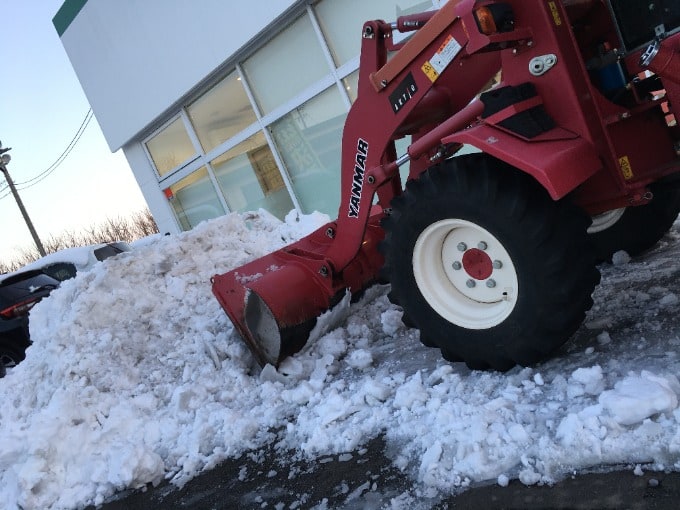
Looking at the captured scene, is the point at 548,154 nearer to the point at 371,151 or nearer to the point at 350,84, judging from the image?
the point at 371,151

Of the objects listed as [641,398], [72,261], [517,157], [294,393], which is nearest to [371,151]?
[517,157]

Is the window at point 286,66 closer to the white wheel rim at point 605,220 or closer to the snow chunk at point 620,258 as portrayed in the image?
the white wheel rim at point 605,220

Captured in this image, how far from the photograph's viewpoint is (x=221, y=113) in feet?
35.9

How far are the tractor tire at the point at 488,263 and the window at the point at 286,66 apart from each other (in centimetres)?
619

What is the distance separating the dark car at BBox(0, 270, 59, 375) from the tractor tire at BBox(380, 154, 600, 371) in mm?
6688

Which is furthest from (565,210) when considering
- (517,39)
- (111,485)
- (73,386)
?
(73,386)

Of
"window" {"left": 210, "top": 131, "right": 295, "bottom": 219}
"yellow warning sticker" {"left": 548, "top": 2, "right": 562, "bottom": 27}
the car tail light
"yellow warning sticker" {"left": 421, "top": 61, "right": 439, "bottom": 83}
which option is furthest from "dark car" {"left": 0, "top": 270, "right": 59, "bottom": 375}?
"yellow warning sticker" {"left": 548, "top": 2, "right": 562, "bottom": 27}

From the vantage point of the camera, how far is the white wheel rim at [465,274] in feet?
9.37

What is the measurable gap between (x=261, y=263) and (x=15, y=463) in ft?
7.04

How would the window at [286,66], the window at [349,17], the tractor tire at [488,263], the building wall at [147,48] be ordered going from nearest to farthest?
1. the tractor tire at [488,263]
2. the window at [349,17]
3. the window at [286,66]
4. the building wall at [147,48]

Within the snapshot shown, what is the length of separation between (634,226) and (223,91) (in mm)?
8368

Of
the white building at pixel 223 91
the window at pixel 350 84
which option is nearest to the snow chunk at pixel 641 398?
the white building at pixel 223 91

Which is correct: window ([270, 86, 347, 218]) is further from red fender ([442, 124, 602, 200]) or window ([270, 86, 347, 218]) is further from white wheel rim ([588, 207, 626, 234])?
red fender ([442, 124, 602, 200])

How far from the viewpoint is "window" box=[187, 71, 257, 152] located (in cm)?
1034
